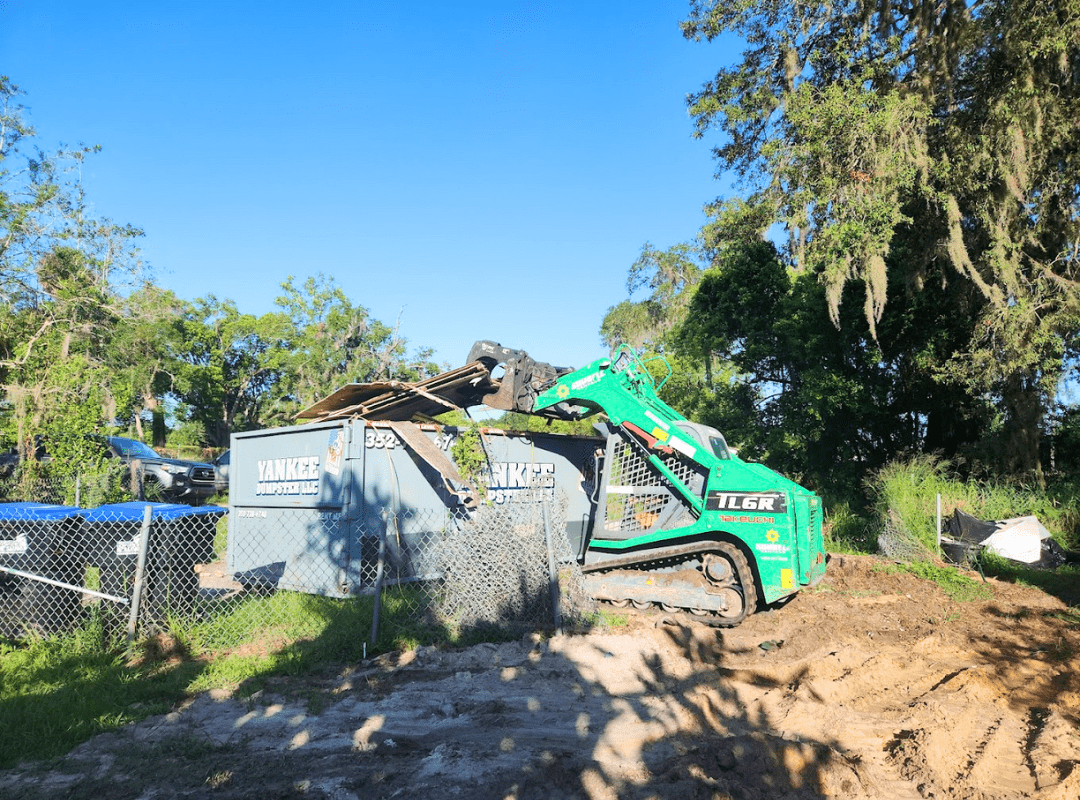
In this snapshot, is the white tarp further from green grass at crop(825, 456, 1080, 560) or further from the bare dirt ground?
the bare dirt ground

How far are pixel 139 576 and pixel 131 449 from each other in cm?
1222

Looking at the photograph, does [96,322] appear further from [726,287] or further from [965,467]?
[965,467]

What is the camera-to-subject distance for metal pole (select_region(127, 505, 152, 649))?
5.77 metres

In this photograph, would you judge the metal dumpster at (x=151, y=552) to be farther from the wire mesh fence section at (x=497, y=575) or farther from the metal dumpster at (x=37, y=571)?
the wire mesh fence section at (x=497, y=575)

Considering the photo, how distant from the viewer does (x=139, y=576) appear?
5.84 metres

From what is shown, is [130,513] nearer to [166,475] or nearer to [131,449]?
[166,475]

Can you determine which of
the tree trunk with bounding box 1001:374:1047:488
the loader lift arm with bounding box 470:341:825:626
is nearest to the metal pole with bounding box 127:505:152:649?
the loader lift arm with bounding box 470:341:825:626

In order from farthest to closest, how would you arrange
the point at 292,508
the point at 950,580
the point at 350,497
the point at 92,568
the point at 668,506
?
1. the point at 950,580
2. the point at 292,508
3. the point at 668,506
4. the point at 350,497
5. the point at 92,568

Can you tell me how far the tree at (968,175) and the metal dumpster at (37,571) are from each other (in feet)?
39.0

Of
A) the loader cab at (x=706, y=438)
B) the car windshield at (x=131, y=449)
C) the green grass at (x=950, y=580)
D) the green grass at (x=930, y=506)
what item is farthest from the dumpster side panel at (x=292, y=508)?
the green grass at (x=930, y=506)

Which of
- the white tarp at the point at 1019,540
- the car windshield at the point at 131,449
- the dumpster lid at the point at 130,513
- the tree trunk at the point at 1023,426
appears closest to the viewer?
the dumpster lid at the point at 130,513

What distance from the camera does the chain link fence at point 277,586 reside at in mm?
6094

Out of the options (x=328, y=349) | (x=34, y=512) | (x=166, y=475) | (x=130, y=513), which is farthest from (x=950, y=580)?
(x=328, y=349)

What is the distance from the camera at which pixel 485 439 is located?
29.6ft
